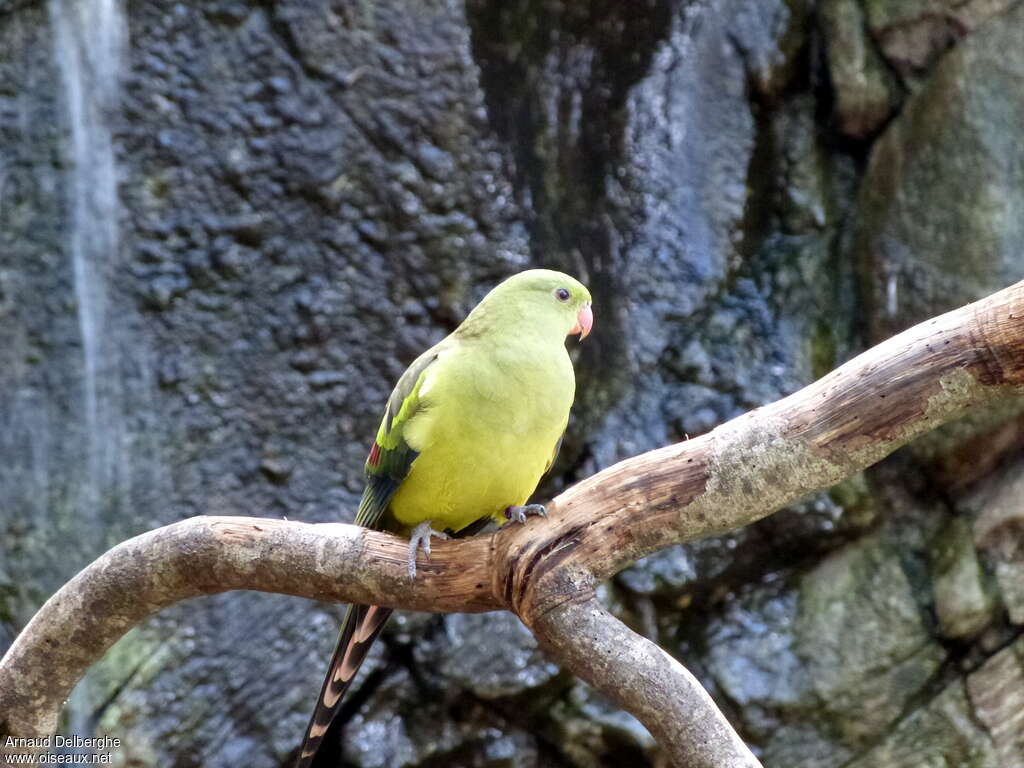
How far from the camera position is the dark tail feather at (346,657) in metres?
3.18

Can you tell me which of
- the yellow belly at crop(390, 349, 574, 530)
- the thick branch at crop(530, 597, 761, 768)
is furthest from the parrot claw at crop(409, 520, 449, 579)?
the thick branch at crop(530, 597, 761, 768)

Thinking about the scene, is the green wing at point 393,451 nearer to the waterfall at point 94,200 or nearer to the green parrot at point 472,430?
the green parrot at point 472,430

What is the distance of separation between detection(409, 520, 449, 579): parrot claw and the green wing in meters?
0.18

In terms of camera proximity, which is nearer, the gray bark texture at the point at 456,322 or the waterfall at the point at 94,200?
the gray bark texture at the point at 456,322

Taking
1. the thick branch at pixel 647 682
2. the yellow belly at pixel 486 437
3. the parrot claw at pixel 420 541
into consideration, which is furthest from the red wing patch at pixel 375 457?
the thick branch at pixel 647 682

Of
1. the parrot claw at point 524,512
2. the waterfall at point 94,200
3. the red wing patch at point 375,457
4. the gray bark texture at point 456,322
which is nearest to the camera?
the parrot claw at point 524,512

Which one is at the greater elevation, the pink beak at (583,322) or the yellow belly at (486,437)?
the pink beak at (583,322)

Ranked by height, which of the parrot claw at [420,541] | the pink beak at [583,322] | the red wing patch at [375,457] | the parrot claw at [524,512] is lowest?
the parrot claw at [420,541]

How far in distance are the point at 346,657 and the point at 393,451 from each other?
0.63 meters

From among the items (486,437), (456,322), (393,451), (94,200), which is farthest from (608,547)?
(94,200)

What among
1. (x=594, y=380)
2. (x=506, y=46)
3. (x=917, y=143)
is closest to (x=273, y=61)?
(x=506, y=46)

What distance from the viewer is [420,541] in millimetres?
2961

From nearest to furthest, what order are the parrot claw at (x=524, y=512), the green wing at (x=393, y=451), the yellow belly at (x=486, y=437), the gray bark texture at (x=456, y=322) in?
the parrot claw at (x=524, y=512) < the yellow belly at (x=486, y=437) < the green wing at (x=393, y=451) < the gray bark texture at (x=456, y=322)

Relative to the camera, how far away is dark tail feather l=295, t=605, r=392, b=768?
10.4 feet
